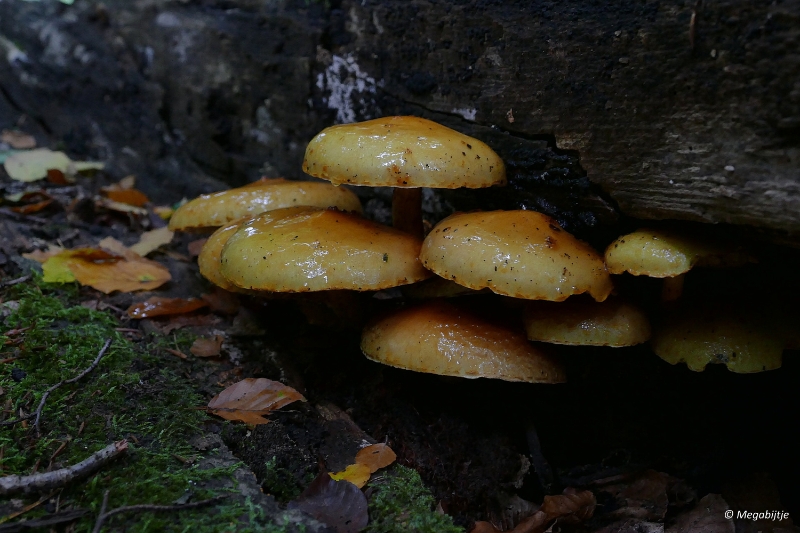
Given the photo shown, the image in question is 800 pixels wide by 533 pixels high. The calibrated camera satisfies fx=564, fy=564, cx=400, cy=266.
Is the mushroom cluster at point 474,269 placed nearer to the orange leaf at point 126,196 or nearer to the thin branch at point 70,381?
the thin branch at point 70,381

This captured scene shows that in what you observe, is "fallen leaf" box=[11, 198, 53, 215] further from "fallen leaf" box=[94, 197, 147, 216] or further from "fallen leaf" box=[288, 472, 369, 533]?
"fallen leaf" box=[288, 472, 369, 533]

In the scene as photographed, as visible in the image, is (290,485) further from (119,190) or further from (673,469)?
(119,190)

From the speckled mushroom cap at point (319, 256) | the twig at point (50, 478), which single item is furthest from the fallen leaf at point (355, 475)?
the twig at point (50, 478)

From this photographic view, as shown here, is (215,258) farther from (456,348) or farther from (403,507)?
(403,507)

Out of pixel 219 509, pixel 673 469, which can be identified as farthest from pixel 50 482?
pixel 673 469

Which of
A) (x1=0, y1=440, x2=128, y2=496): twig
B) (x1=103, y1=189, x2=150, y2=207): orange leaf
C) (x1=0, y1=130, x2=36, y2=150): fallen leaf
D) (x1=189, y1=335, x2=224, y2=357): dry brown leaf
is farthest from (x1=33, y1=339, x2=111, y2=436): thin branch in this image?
(x1=0, y1=130, x2=36, y2=150): fallen leaf

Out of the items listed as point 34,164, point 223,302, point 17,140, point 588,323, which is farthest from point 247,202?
point 17,140
